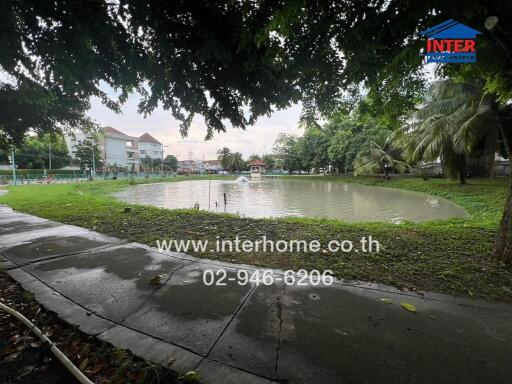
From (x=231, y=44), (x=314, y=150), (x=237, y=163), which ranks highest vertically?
(x=314, y=150)

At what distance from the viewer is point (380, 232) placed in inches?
209

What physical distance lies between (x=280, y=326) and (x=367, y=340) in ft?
2.39

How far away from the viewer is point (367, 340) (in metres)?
1.96

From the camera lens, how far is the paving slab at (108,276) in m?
2.53

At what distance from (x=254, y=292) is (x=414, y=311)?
1.65m

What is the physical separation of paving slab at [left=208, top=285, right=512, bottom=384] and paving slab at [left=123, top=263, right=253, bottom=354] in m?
0.14

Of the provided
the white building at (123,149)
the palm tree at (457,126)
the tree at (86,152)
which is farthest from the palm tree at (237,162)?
the palm tree at (457,126)

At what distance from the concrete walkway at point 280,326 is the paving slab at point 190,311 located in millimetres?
11

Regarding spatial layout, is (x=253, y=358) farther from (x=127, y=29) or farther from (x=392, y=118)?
(x=392, y=118)

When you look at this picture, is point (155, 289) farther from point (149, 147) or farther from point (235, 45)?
point (149, 147)

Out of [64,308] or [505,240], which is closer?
[64,308]

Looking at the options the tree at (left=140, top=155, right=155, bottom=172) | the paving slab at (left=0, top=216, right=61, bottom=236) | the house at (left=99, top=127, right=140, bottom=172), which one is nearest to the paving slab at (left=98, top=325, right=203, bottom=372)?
the paving slab at (left=0, top=216, right=61, bottom=236)

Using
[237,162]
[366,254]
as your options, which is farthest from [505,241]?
[237,162]

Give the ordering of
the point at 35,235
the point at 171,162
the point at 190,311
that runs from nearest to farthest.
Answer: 1. the point at 190,311
2. the point at 35,235
3. the point at 171,162
